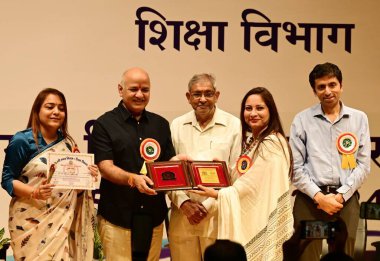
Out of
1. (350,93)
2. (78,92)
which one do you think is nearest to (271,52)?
(350,93)

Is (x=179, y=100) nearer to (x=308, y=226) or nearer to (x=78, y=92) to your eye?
(x=78, y=92)

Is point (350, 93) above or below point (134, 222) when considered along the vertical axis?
above

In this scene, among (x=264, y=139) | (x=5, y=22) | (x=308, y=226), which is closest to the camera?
(x=308, y=226)

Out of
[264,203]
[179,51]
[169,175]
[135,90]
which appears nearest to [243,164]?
[264,203]

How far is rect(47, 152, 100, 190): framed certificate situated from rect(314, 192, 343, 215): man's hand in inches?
60.3

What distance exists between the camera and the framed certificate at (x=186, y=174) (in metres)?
4.68

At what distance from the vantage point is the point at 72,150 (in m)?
4.84

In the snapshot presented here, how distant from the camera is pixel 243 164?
4.87m

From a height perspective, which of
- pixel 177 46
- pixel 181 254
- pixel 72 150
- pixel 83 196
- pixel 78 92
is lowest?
pixel 181 254

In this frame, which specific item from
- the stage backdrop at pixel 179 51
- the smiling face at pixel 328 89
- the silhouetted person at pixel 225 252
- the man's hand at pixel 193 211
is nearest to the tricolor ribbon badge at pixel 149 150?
the man's hand at pixel 193 211

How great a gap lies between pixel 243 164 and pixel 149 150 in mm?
613

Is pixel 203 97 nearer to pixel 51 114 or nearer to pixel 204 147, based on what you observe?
pixel 204 147

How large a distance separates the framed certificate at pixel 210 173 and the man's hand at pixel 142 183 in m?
0.30

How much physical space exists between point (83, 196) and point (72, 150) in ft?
1.04
